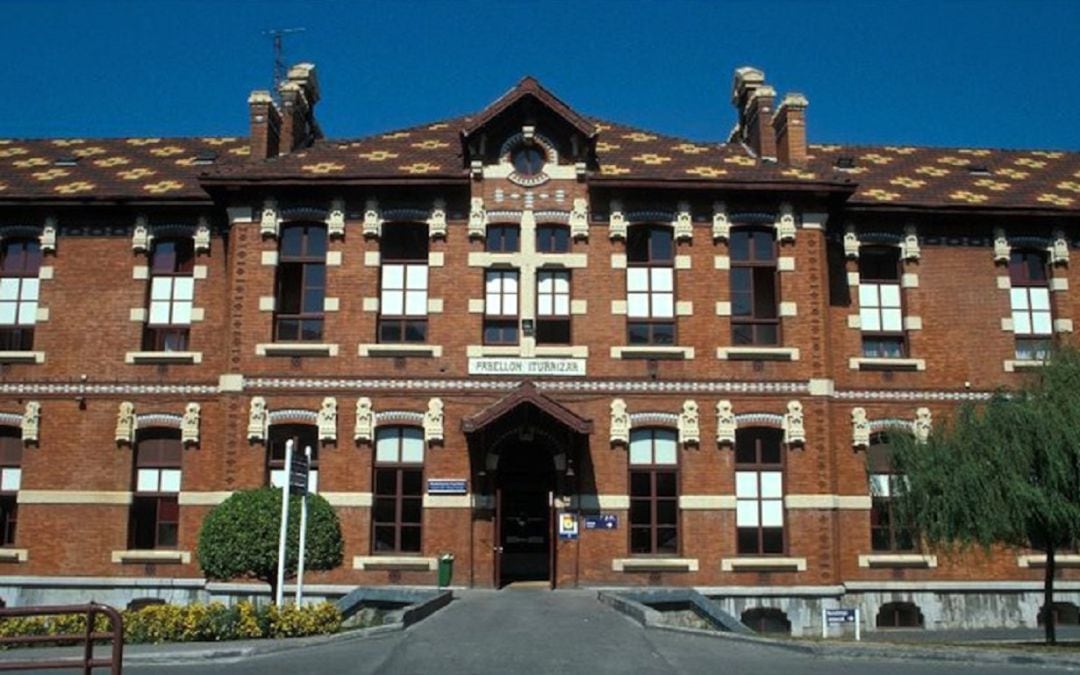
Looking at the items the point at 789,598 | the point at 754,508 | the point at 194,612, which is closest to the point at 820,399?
the point at 754,508

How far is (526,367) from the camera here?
966 inches

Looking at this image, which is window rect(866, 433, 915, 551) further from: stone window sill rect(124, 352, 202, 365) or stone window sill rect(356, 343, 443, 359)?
stone window sill rect(124, 352, 202, 365)

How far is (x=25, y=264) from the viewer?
26219 millimetres

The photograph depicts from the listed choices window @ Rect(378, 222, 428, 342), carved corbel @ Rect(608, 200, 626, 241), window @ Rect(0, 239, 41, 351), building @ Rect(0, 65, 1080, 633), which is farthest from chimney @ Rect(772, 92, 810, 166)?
window @ Rect(0, 239, 41, 351)

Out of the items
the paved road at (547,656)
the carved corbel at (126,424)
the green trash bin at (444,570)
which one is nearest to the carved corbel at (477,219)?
the green trash bin at (444,570)

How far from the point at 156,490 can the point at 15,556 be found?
3.23 metres

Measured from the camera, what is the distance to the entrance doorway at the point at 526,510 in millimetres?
24812

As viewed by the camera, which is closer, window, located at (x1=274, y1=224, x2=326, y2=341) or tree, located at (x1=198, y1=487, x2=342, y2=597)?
tree, located at (x1=198, y1=487, x2=342, y2=597)

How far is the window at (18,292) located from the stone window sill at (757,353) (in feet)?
51.0

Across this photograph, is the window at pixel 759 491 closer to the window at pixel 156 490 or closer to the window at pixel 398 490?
the window at pixel 398 490

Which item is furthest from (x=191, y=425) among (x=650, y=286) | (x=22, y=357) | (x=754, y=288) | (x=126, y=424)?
(x=754, y=288)

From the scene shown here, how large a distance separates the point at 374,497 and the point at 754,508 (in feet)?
26.8

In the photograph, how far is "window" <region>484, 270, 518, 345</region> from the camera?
25.0 meters

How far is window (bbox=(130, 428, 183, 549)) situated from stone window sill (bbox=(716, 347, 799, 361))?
12181 mm
